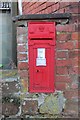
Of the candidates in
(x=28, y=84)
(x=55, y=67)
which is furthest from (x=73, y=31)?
(x=28, y=84)

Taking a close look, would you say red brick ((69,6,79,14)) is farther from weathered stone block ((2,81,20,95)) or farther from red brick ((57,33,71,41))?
weathered stone block ((2,81,20,95))

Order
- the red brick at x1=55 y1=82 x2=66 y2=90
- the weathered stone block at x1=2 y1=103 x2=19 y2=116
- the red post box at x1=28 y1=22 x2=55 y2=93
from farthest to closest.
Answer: the weathered stone block at x1=2 y1=103 x2=19 y2=116 < the red brick at x1=55 y1=82 x2=66 y2=90 < the red post box at x1=28 y1=22 x2=55 y2=93

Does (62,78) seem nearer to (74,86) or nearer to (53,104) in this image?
(74,86)

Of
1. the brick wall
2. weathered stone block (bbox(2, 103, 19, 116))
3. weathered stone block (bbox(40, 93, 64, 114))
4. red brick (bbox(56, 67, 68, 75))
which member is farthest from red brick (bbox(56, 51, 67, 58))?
weathered stone block (bbox(2, 103, 19, 116))

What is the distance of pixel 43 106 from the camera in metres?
3.29

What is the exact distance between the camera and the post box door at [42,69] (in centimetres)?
317

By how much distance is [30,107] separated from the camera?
3.31 m

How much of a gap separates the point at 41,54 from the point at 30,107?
614 millimetres

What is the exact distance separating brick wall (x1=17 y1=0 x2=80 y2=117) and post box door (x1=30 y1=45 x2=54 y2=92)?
0.07 meters

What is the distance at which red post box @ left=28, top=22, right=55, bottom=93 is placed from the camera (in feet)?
10.3

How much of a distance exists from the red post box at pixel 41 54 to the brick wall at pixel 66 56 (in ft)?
0.22

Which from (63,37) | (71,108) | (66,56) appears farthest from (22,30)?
(71,108)

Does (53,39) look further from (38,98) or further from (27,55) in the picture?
(38,98)

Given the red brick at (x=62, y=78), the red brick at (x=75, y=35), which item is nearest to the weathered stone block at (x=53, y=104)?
the red brick at (x=62, y=78)
